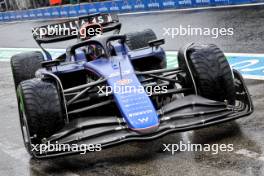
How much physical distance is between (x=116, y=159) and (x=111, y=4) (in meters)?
19.8

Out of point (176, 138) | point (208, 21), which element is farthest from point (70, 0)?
point (176, 138)

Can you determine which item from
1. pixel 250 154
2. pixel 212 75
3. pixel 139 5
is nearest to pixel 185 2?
pixel 139 5

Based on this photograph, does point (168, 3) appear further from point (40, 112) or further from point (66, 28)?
point (40, 112)

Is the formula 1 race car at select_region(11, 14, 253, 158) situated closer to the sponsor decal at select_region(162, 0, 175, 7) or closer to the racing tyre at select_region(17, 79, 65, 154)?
the racing tyre at select_region(17, 79, 65, 154)

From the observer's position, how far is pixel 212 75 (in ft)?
20.0

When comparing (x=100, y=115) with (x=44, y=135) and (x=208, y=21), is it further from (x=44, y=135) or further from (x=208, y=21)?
(x=208, y=21)

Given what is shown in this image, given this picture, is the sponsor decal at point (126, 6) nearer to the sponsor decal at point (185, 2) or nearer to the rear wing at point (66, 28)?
the sponsor decal at point (185, 2)

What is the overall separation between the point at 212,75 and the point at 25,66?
3.35 metres

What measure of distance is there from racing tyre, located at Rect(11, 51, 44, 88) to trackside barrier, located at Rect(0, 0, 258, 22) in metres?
11.3

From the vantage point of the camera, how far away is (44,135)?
574cm

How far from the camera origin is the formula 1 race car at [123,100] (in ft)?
18.3

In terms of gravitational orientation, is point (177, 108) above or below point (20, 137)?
above

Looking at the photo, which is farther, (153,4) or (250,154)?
(153,4)

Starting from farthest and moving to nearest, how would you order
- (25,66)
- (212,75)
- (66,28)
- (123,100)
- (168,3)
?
(168,3)
(66,28)
(25,66)
(212,75)
(123,100)
